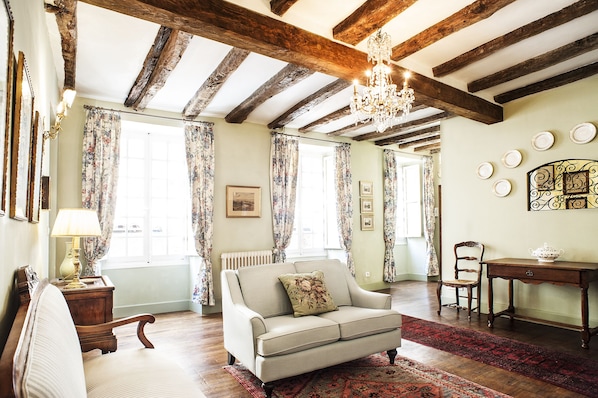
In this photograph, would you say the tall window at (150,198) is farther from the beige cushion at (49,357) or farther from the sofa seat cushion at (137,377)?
the beige cushion at (49,357)

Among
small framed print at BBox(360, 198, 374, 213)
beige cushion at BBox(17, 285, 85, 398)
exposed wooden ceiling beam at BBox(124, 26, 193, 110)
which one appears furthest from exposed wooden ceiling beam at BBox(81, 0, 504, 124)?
small framed print at BBox(360, 198, 374, 213)

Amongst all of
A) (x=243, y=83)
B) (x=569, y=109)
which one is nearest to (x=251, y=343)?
(x=243, y=83)

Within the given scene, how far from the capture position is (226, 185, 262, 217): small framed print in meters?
5.70

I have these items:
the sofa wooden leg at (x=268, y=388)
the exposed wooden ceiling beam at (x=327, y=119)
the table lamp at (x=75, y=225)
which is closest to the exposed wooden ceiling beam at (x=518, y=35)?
the exposed wooden ceiling beam at (x=327, y=119)

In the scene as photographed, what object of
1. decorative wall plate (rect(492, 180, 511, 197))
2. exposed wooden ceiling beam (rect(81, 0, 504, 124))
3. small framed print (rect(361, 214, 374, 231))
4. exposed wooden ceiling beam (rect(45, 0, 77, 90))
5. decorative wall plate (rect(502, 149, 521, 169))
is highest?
exposed wooden ceiling beam (rect(45, 0, 77, 90))

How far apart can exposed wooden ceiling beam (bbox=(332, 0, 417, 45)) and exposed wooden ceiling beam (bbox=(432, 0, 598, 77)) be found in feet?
4.22

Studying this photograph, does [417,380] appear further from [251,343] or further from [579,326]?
[579,326]

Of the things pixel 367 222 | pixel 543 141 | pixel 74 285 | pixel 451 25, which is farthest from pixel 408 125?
pixel 74 285

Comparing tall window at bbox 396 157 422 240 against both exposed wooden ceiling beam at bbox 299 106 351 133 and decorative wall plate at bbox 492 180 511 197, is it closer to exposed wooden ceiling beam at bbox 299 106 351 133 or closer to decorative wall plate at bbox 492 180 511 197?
exposed wooden ceiling beam at bbox 299 106 351 133

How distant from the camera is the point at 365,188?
7254 millimetres

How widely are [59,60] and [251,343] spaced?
3358 millimetres

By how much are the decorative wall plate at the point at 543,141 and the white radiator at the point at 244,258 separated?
404 cm

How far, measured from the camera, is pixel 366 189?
7270mm

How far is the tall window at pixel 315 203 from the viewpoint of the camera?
679 centimetres
